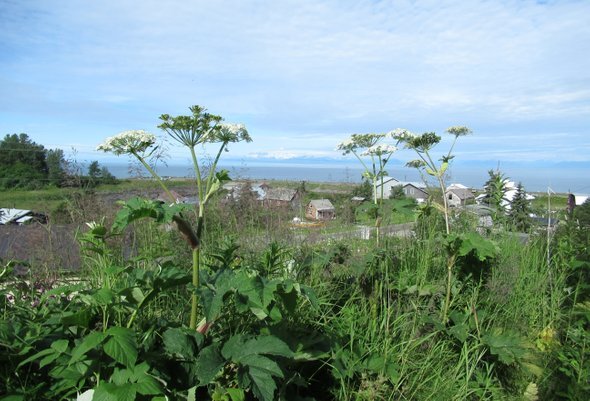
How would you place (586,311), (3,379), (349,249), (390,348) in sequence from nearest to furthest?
1. (3,379)
2. (390,348)
3. (586,311)
4. (349,249)

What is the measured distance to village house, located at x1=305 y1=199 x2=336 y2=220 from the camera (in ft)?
18.5

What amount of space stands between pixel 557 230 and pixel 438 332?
3168 mm

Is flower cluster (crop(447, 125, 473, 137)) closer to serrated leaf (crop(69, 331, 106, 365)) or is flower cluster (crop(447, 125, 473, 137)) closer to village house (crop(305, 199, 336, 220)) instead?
village house (crop(305, 199, 336, 220))

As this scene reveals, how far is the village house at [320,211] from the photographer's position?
18.5ft

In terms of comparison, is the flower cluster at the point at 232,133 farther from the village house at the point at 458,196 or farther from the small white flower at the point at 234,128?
the village house at the point at 458,196

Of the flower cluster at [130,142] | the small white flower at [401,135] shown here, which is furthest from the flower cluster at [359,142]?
the flower cluster at [130,142]

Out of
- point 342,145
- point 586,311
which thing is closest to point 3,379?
point 342,145

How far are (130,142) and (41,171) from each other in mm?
5647

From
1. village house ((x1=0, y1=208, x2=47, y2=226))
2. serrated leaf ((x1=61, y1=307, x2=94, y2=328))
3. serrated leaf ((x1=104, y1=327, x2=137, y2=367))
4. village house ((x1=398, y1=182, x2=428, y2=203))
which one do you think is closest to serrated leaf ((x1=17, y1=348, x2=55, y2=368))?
serrated leaf ((x1=61, y1=307, x2=94, y2=328))

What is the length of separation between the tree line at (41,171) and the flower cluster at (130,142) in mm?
2907

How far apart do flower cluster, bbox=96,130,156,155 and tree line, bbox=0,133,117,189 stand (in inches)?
114

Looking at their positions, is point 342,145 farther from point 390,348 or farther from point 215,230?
point 390,348

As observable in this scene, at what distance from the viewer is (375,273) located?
3.73m

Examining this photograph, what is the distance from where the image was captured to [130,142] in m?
2.33
